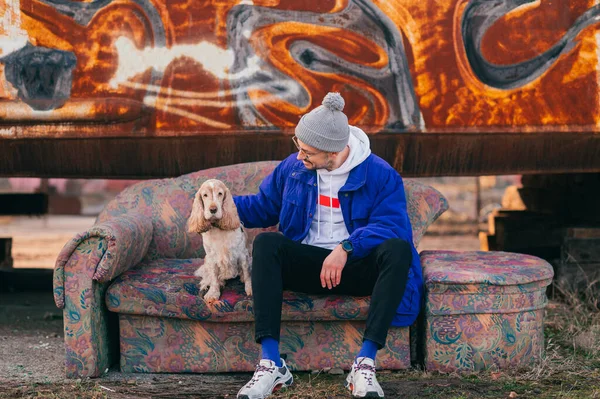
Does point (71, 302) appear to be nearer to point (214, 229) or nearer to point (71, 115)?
point (214, 229)

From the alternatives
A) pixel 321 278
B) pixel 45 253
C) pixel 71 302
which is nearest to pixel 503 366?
pixel 321 278

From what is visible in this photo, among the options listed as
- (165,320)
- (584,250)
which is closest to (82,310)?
(165,320)

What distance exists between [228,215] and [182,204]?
1047 mm

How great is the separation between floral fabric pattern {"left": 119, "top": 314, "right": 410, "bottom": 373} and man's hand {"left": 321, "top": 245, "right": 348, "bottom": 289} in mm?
378

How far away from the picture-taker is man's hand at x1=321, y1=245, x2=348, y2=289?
3479 millimetres

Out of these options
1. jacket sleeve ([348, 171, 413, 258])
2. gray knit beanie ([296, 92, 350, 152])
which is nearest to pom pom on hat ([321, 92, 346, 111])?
gray knit beanie ([296, 92, 350, 152])

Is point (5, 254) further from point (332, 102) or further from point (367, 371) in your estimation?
point (367, 371)

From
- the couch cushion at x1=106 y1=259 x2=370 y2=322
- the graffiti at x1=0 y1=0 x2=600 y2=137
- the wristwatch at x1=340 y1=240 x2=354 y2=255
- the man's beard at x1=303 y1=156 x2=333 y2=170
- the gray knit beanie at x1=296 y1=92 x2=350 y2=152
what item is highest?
the graffiti at x1=0 y1=0 x2=600 y2=137

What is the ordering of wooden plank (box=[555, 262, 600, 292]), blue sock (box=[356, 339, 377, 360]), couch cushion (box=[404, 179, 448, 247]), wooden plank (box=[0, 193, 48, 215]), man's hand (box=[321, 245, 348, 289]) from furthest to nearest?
wooden plank (box=[0, 193, 48, 215])
wooden plank (box=[555, 262, 600, 292])
couch cushion (box=[404, 179, 448, 247])
man's hand (box=[321, 245, 348, 289])
blue sock (box=[356, 339, 377, 360])

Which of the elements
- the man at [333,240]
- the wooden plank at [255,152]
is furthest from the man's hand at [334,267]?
the wooden plank at [255,152]

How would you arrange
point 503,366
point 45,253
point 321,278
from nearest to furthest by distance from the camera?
point 321,278
point 503,366
point 45,253

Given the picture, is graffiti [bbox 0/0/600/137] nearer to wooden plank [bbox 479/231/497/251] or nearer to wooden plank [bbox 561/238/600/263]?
wooden plank [bbox 561/238/600/263]

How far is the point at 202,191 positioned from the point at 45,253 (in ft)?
23.6

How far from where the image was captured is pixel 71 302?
3676mm
